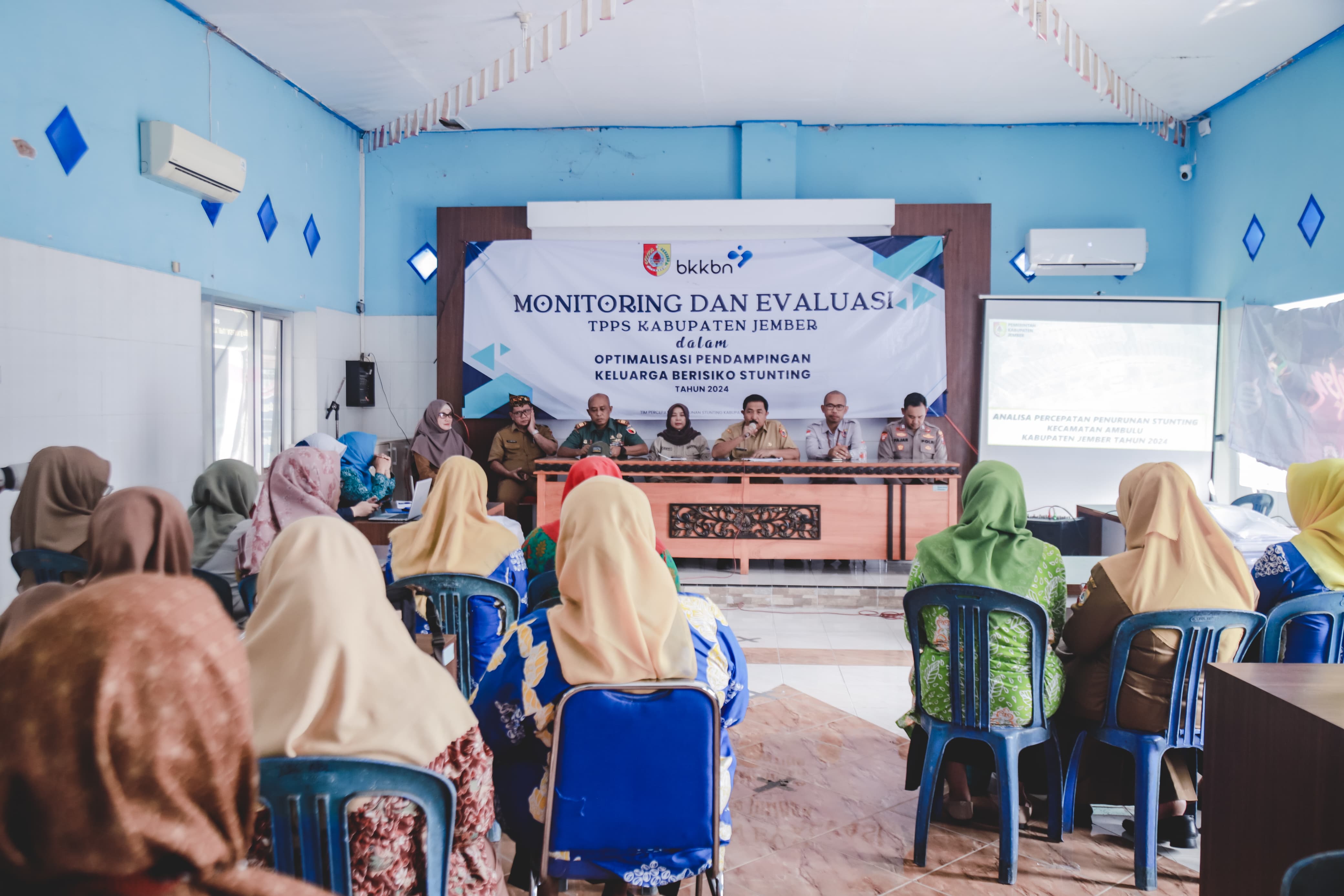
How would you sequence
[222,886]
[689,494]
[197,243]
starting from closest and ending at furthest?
[222,886], [197,243], [689,494]

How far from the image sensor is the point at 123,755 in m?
0.49

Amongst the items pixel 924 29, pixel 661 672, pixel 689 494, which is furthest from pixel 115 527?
pixel 924 29

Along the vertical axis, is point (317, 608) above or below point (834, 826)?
above

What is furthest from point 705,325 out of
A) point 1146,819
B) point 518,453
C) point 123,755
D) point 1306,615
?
point 123,755

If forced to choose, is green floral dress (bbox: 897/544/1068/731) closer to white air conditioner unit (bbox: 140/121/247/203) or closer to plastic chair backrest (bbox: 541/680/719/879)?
plastic chair backrest (bbox: 541/680/719/879)

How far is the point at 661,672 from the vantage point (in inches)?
59.8

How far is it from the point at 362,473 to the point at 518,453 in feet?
4.61

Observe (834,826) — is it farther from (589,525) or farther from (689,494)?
(689,494)

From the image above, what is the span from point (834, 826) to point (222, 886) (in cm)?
205

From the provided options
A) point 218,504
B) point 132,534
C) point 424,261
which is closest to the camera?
point 132,534

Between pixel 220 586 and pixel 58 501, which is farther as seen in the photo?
pixel 58 501

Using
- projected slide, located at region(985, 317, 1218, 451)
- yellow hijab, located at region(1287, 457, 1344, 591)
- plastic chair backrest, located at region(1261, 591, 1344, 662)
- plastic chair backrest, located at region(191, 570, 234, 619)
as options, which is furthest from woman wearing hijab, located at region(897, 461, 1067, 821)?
projected slide, located at region(985, 317, 1218, 451)

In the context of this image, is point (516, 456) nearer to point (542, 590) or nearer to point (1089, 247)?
point (542, 590)

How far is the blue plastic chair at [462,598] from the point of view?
2314 mm
